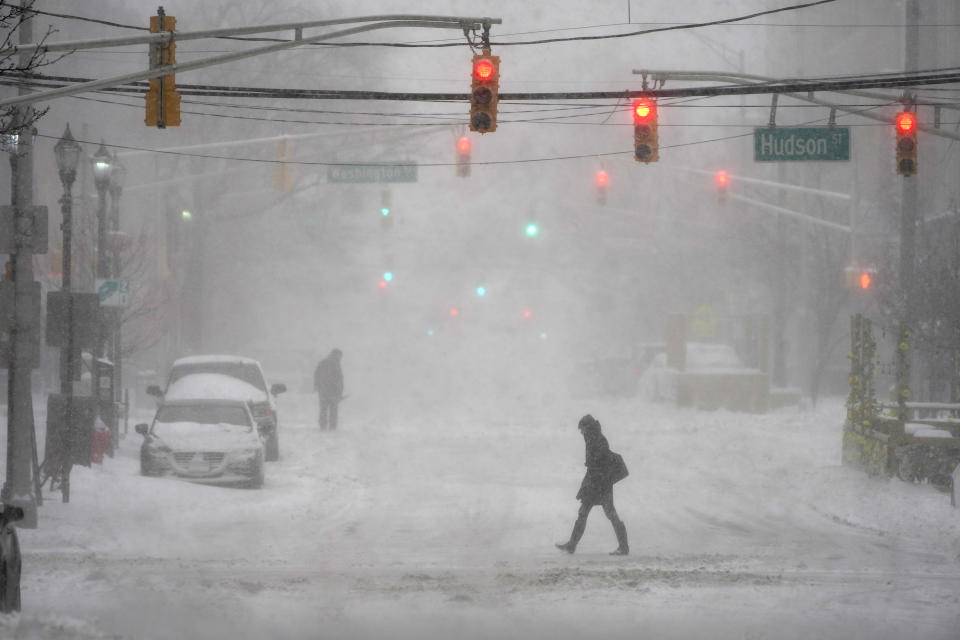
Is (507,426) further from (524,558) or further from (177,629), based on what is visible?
(177,629)

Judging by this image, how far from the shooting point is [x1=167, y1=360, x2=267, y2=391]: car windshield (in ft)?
80.3

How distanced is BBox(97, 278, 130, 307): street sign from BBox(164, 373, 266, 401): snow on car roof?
192cm

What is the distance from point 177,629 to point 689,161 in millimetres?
63920

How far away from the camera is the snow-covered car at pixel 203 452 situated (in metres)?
19.1

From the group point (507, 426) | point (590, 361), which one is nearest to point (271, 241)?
point (590, 361)

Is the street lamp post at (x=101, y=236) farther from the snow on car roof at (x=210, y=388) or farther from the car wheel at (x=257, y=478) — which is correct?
the car wheel at (x=257, y=478)

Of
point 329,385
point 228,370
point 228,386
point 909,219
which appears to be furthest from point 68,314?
point 909,219

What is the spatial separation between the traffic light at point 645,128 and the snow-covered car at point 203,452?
7.54 m

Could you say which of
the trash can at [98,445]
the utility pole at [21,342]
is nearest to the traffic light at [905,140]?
the utility pole at [21,342]

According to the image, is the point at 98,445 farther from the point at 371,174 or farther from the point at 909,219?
the point at 909,219

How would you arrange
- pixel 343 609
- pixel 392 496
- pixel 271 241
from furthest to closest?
pixel 271 241, pixel 392 496, pixel 343 609

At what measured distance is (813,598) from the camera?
11.2 m

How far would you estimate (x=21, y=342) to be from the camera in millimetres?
15062

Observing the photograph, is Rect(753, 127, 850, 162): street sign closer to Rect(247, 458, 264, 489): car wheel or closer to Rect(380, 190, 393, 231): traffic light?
Rect(247, 458, 264, 489): car wheel
